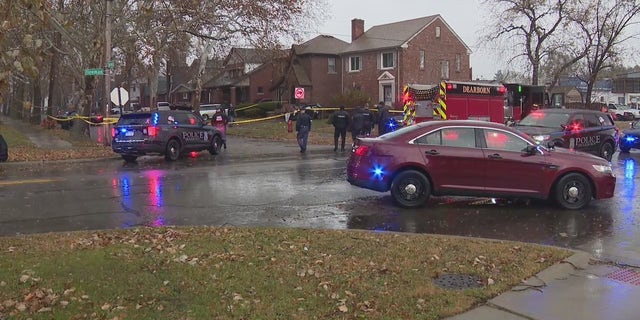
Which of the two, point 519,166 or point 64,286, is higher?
point 519,166

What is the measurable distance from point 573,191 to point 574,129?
8.34m

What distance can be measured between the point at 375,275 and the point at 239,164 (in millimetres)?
12313

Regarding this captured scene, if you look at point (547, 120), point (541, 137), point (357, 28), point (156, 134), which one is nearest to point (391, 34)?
point (357, 28)

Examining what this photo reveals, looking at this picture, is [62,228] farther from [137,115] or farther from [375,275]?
[137,115]

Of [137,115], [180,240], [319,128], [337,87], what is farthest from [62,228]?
[337,87]

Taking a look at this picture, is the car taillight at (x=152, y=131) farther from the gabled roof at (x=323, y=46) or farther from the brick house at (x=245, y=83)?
the brick house at (x=245, y=83)

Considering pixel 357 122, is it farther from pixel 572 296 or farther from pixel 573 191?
pixel 572 296

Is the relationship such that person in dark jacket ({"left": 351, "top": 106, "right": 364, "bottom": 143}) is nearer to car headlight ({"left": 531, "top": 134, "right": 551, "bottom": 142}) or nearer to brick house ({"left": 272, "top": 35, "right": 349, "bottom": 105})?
car headlight ({"left": 531, "top": 134, "right": 551, "bottom": 142})

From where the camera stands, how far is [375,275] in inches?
226

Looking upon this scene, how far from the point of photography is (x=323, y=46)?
2277 inches

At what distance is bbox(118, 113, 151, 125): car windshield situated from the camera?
18.7 meters

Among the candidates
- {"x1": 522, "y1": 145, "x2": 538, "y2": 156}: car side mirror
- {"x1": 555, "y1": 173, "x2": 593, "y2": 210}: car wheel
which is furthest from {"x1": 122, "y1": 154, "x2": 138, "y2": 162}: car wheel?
{"x1": 555, "y1": 173, "x2": 593, "y2": 210}: car wheel

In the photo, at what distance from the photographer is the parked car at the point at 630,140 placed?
21.3 metres

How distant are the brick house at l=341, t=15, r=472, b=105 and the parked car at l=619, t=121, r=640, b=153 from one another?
90.2 feet
